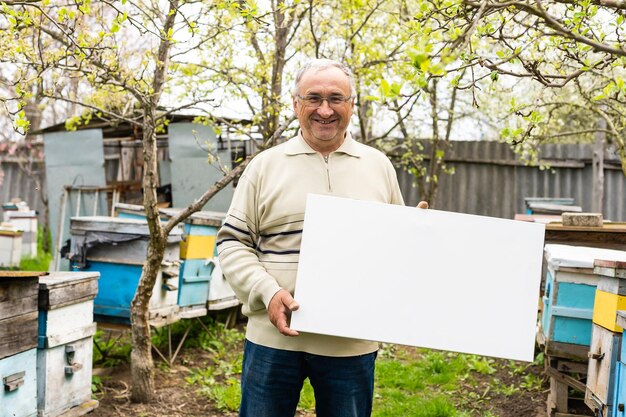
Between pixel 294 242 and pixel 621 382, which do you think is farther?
pixel 621 382

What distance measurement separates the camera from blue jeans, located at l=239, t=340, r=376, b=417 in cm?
268

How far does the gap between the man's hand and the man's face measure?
2.18 ft

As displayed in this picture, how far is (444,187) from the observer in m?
10.8

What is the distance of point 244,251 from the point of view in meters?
2.72

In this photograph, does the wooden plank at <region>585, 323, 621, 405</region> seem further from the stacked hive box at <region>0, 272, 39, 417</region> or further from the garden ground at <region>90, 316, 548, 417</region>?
the stacked hive box at <region>0, 272, 39, 417</region>

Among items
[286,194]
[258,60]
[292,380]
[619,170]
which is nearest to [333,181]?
[286,194]

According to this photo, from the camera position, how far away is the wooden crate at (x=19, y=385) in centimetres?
378

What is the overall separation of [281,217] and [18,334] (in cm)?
212

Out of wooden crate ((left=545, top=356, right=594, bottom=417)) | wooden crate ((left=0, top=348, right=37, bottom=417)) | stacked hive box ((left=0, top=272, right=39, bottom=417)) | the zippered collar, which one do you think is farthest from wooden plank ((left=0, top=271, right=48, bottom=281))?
wooden crate ((left=545, top=356, right=594, bottom=417))

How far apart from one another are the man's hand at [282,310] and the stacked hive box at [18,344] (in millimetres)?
1887

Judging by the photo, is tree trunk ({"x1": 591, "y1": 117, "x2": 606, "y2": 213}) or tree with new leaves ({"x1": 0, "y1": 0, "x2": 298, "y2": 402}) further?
tree trunk ({"x1": 591, "y1": 117, "x2": 606, "y2": 213})

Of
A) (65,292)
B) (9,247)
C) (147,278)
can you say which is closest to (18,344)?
(65,292)

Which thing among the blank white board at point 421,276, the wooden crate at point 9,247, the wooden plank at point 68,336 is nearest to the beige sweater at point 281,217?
the blank white board at point 421,276

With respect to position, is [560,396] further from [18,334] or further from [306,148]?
[18,334]
